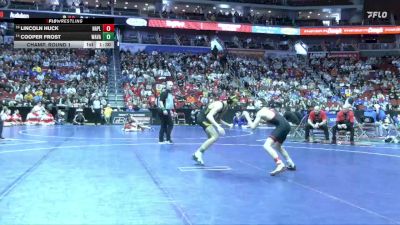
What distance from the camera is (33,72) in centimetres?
3072

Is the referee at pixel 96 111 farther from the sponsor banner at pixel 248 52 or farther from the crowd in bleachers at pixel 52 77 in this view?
the sponsor banner at pixel 248 52

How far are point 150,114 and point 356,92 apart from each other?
18.4 metres

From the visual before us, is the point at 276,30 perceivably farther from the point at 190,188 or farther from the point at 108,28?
the point at 190,188

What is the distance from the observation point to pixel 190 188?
721 centimetres

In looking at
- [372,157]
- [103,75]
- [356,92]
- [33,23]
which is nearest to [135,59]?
[103,75]

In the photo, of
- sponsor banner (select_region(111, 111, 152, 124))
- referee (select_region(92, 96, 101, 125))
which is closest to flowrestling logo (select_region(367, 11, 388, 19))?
sponsor banner (select_region(111, 111, 152, 124))

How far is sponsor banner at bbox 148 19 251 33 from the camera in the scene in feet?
140

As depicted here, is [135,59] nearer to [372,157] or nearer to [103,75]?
[103,75]

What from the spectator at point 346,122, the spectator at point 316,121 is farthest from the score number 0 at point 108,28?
the spectator at point 346,122

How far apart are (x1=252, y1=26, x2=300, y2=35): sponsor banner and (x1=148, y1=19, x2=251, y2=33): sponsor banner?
859mm

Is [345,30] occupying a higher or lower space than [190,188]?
higher

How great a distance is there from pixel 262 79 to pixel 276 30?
1100cm

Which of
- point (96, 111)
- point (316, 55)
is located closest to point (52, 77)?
point (96, 111)
